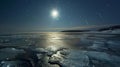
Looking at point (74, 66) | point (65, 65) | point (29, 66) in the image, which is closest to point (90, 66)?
point (74, 66)

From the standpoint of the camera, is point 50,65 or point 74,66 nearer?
point 74,66

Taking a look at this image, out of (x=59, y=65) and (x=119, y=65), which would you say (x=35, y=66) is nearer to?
(x=59, y=65)

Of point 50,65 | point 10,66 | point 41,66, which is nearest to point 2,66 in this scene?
point 10,66

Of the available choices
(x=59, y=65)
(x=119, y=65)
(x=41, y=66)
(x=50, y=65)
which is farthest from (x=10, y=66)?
(x=119, y=65)

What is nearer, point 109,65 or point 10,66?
point 10,66

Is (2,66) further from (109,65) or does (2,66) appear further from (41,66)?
(109,65)

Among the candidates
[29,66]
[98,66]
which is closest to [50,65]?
[29,66]

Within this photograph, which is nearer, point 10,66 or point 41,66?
point 10,66

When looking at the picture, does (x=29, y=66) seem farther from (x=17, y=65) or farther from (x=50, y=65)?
(x=50, y=65)
